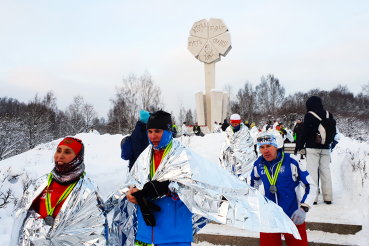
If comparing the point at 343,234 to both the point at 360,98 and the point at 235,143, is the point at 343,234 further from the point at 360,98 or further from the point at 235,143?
the point at 360,98

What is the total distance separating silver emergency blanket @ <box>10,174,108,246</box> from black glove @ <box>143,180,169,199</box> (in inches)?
21.2

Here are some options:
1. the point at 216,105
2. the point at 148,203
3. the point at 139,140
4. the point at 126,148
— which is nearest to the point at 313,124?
the point at 139,140

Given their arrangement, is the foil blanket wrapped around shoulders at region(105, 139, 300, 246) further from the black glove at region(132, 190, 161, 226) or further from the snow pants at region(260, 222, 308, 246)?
the snow pants at region(260, 222, 308, 246)

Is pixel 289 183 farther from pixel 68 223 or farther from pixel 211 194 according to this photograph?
pixel 68 223

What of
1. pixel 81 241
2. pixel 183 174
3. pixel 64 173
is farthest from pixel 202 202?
pixel 64 173

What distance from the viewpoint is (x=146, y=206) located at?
1.98 meters

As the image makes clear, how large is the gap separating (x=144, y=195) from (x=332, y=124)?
4374mm

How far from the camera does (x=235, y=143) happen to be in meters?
5.85

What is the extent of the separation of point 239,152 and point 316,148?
5.34 feet

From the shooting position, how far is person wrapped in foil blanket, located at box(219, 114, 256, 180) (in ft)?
19.1

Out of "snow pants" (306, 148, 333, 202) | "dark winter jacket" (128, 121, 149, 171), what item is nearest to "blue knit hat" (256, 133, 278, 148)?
"dark winter jacket" (128, 121, 149, 171)

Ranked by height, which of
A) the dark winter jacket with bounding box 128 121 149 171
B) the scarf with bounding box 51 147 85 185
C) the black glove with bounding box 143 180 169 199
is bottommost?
the black glove with bounding box 143 180 169 199

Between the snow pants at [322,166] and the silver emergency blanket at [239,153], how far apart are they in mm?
1275

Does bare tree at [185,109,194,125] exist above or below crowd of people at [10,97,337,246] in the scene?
above
